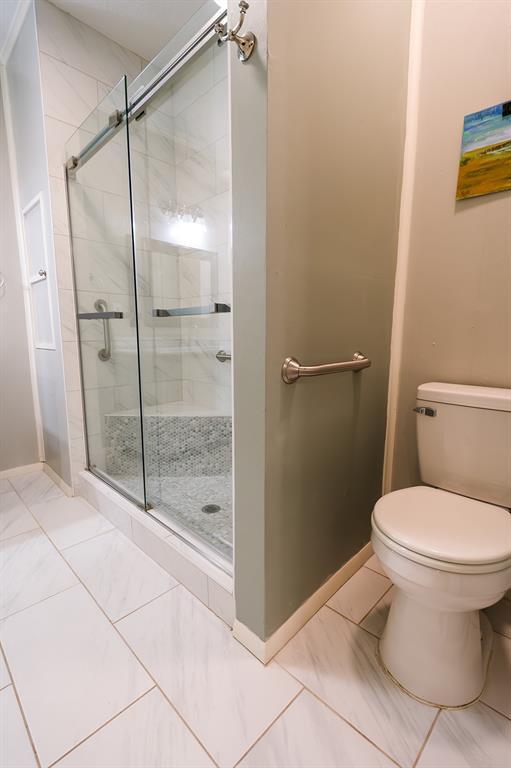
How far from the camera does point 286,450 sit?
958 millimetres

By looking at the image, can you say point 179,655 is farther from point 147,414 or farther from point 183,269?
point 183,269

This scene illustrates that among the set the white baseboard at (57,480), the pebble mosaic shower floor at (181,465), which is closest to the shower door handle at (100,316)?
the pebble mosaic shower floor at (181,465)

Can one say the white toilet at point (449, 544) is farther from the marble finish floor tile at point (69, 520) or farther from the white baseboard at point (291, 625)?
the marble finish floor tile at point (69, 520)

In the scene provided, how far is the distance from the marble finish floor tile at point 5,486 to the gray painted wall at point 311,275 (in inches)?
70.9

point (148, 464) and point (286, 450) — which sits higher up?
point (286, 450)

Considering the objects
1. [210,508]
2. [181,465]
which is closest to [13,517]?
[181,465]

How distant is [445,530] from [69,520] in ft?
5.71

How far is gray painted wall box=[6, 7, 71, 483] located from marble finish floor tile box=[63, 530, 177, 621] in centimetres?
62

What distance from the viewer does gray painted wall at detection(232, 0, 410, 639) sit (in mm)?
819

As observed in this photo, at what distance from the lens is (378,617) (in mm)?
1169

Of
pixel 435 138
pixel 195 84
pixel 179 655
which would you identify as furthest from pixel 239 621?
pixel 195 84

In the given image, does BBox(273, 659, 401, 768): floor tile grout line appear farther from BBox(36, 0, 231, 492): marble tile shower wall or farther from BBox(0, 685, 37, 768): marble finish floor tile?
BBox(36, 0, 231, 492): marble tile shower wall

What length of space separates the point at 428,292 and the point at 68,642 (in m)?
1.73

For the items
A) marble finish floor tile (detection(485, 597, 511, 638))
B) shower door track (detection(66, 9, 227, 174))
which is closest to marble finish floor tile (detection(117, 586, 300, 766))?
marble finish floor tile (detection(485, 597, 511, 638))
